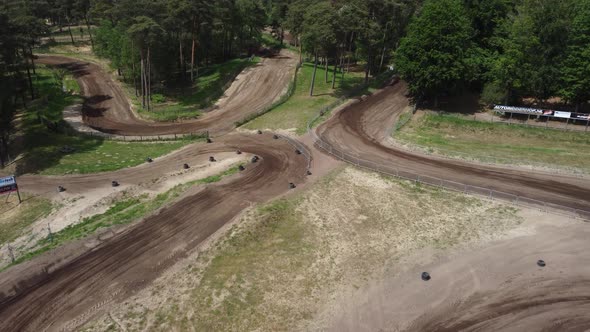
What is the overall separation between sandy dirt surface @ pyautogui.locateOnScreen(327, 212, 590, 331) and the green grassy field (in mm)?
39503

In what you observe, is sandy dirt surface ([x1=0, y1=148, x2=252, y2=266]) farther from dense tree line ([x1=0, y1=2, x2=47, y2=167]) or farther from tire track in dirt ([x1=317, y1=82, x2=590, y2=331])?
tire track in dirt ([x1=317, y1=82, x2=590, y2=331])

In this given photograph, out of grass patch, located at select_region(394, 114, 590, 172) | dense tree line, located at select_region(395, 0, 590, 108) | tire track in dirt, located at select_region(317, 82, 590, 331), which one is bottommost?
tire track in dirt, located at select_region(317, 82, 590, 331)

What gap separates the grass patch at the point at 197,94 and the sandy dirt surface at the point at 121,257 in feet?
95.4

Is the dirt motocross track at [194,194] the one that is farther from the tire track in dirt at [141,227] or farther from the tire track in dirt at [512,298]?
the tire track in dirt at [512,298]

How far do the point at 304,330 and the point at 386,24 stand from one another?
255 feet

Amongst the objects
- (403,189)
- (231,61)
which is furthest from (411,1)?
(403,189)

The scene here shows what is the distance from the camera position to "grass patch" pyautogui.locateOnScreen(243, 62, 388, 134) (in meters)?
68.1

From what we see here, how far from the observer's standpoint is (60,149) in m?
56.3

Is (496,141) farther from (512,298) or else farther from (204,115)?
(204,115)

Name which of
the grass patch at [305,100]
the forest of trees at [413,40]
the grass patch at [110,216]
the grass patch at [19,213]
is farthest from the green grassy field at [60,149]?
the grass patch at [305,100]

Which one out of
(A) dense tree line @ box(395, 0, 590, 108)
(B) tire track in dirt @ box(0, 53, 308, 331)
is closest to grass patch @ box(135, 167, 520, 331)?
(B) tire track in dirt @ box(0, 53, 308, 331)

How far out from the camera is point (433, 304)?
27.5 m

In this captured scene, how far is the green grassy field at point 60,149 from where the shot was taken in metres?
50.9

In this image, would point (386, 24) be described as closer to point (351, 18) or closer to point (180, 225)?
point (351, 18)
